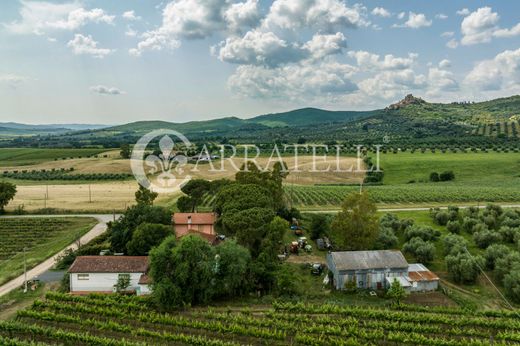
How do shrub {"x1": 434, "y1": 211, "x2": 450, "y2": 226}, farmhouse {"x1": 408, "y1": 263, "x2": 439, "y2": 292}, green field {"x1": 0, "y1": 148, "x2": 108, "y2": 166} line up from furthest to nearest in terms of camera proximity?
1. green field {"x1": 0, "y1": 148, "x2": 108, "y2": 166}
2. shrub {"x1": 434, "y1": 211, "x2": 450, "y2": 226}
3. farmhouse {"x1": 408, "y1": 263, "x2": 439, "y2": 292}

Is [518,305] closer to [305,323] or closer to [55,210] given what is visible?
[305,323]

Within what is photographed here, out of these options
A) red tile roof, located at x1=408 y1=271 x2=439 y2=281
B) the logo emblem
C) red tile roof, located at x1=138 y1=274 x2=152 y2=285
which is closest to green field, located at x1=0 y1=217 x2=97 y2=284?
red tile roof, located at x1=138 y1=274 x2=152 y2=285

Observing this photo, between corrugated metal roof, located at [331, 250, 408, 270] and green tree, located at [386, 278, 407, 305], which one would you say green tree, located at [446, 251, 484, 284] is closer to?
corrugated metal roof, located at [331, 250, 408, 270]

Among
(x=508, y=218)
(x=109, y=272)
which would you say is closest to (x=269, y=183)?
(x=109, y=272)

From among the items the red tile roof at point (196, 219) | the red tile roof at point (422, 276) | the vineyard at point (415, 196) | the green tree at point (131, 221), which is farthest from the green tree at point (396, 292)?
the vineyard at point (415, 196)

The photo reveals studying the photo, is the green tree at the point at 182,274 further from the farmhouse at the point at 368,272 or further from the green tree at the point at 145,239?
the farmhouse at the point at 368,272
